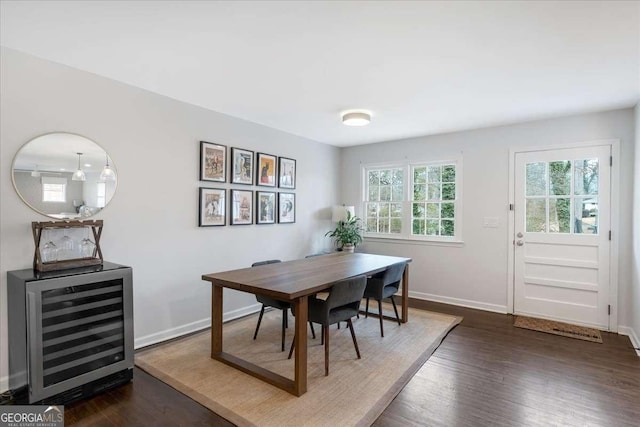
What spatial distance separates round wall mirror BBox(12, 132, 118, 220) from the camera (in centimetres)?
243

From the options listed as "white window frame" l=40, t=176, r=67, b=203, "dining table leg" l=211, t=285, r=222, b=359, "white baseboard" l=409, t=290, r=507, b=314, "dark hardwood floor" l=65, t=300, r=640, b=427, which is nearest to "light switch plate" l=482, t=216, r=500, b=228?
"white baseboard" l=409, t=290, r=507, b=314

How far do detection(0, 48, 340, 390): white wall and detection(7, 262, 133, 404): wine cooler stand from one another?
353 mm

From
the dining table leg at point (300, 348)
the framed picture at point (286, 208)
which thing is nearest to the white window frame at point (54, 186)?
the dining table leg at point (300, 348)

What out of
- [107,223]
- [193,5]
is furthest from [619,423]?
[107,223]

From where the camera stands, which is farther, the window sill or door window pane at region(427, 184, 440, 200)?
door window pane at region(427, 184, 440, 200)

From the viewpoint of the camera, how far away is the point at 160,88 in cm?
306

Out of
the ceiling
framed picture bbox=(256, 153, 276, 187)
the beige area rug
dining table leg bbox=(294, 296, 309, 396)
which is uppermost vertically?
the ceiling

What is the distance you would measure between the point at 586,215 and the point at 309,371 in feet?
11.6

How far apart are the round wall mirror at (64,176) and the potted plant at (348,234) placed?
3.25 m

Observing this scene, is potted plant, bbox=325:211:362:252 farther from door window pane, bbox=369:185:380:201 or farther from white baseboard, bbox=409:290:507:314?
white baseboard, bbox=409:290:507:314

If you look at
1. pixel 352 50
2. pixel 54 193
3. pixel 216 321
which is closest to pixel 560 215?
pixel 352 50

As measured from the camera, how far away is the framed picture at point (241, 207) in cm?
394

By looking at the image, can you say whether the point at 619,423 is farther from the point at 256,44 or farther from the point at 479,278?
the point at 256,44

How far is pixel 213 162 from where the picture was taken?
369 centimetres
